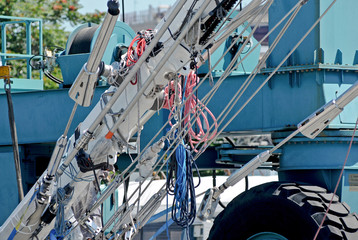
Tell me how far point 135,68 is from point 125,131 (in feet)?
3.41

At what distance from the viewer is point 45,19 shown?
28094mm

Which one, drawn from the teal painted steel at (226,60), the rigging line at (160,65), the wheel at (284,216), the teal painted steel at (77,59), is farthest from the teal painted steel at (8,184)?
the rigging line at (160,65)

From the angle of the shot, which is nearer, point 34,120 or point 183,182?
point 183,182

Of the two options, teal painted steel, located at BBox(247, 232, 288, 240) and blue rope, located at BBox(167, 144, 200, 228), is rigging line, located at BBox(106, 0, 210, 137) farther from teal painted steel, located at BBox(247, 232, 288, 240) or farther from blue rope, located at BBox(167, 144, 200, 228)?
teal painted steel, located at BBox(247, 232, 288, 240)

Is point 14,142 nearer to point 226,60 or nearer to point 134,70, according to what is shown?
point 226,60

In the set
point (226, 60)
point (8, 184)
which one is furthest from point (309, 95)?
point (8, 184)

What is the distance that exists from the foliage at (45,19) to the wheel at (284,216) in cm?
1687

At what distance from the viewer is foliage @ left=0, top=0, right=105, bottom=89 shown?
1006 inches

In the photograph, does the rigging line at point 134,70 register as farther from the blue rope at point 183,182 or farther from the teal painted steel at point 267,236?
the teal painted steel at point 267,236

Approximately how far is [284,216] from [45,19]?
21.9m

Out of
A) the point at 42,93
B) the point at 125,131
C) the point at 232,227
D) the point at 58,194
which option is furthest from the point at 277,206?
the point at 42,93

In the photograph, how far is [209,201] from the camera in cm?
816

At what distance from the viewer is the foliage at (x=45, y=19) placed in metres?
25.5

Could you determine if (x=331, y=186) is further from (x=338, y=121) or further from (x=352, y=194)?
(x=338, y=121)
